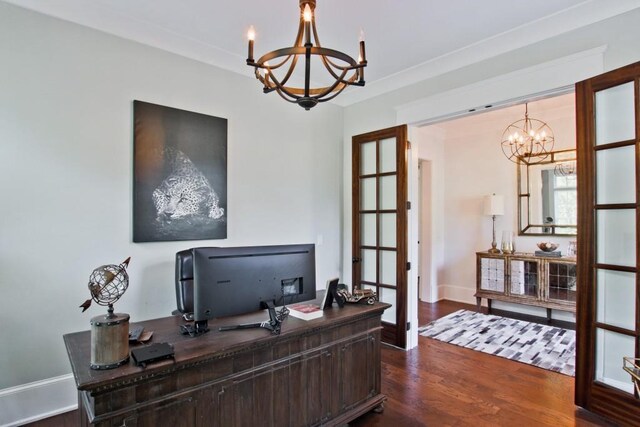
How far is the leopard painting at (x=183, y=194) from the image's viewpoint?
112 inches

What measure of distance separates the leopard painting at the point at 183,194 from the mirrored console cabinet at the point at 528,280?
13.0ft

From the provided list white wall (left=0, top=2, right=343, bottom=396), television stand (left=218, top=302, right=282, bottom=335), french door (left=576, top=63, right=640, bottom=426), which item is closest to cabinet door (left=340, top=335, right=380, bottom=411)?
television stand (left=218, top=302, right=282, bottom=335)

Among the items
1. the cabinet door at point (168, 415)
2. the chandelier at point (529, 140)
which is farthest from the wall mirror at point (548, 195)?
the cabinet door at point (168, 415)

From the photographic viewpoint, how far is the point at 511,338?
3.96 metres

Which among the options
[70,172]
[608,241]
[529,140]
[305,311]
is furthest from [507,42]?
[70,172]

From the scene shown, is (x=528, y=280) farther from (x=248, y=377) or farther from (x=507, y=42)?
(x=248, y=377)

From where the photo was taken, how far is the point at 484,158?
18.2ft

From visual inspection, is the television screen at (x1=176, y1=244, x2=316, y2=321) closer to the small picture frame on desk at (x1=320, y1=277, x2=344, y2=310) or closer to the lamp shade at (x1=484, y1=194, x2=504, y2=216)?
the small picture frame on desk at (x1=320, y1=277, x2=344, y2=310)

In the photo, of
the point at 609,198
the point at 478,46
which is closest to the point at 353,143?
the point at 478,46

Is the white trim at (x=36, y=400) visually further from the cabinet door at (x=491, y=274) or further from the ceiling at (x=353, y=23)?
the cabinet door at (x=491, y=274)

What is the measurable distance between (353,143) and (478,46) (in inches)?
64.4

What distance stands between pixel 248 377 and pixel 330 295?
765mm

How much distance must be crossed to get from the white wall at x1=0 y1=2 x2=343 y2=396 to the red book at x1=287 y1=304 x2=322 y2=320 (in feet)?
4.24

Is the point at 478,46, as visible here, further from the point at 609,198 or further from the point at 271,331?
the point at 271,331
